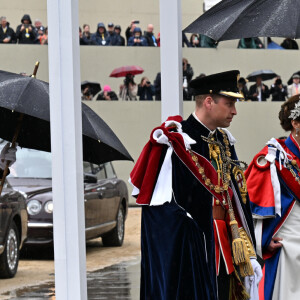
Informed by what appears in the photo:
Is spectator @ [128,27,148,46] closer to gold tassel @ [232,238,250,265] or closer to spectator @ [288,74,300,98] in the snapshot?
spectator @ [288,74,300,98]

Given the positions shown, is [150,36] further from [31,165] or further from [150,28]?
[31,165]

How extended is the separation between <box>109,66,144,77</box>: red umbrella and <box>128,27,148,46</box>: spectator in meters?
0.49

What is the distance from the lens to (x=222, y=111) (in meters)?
5.02

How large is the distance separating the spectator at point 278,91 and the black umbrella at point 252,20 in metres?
18.2

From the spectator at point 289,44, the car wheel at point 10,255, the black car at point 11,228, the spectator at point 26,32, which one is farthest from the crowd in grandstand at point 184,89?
the car wheel at point 10,255

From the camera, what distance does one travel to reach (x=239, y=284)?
5062 millimetres

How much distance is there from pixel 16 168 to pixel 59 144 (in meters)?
7.97

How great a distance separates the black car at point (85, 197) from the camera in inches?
503

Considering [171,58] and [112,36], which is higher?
[112,36]

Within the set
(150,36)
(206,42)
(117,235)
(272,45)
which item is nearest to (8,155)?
(117,235)

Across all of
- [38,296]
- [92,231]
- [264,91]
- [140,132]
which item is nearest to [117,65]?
[140,132]

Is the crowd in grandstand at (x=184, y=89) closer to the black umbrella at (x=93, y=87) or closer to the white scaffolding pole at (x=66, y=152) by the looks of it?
the black umbrella at (x=93, y=87)

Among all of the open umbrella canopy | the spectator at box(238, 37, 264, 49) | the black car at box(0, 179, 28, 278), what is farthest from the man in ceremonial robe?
the spectator at box(238, 37, 264, 49)

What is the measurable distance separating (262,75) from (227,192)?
19052mm
